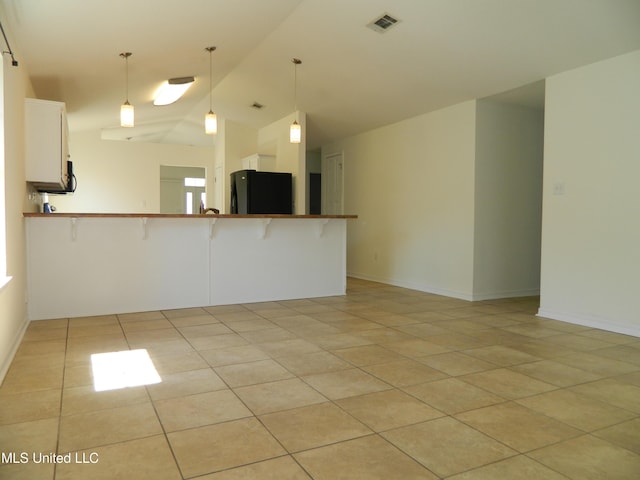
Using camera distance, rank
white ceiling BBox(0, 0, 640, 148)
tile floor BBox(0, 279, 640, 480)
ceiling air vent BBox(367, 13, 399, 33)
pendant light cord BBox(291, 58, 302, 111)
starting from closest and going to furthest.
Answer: tile floor BBox(0, 279, 640, 480), white ceiling BBox(0, 0, 640, 148), ceiling air vent BBox(367, 13, 399, 33), pendant light cord BBox(291, 58, 302, 111)

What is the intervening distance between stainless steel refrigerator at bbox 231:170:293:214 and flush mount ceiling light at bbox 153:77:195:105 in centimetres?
151

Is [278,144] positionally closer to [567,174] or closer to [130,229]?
[130,229]

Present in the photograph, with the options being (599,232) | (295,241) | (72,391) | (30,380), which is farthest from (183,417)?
(599,232)

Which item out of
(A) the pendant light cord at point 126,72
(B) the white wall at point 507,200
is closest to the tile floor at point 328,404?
(B) the white wall at point 507,200

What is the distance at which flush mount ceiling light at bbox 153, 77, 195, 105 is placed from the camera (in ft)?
18.2

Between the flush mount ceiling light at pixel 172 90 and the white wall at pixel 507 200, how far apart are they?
3.60 meters

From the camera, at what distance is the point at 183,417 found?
82.9 inches

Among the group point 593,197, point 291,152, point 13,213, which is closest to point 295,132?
point 291,152

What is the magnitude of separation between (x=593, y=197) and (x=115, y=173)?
332 inches

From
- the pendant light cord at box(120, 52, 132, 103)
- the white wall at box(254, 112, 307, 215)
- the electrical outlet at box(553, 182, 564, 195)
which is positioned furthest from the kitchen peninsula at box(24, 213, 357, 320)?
the electrical outlet at box(553, 182, 564, 195)

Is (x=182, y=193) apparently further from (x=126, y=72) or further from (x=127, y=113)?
(x=127, y=113)

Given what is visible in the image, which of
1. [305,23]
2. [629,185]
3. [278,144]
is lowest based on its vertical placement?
[629,185]

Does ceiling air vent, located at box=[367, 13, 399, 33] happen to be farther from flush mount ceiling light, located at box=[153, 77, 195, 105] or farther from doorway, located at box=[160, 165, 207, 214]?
doorway, located at box=[160, 165, 207, 214]

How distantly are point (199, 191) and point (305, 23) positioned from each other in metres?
9.78
